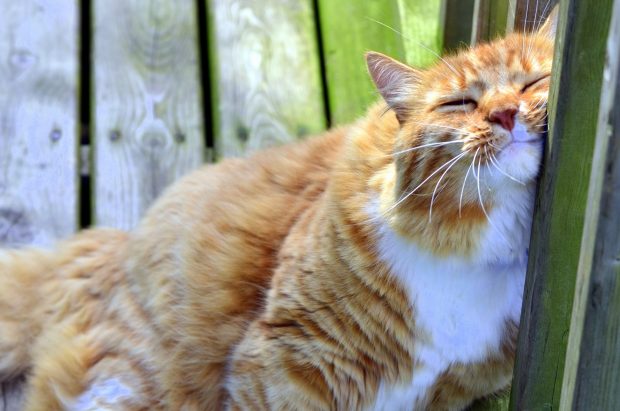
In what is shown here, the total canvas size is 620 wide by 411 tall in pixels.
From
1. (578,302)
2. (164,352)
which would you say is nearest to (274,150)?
(164,352)

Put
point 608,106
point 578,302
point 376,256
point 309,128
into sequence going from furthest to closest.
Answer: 1. point 309,128
2. point 376,256
3. point 578,302
4. point 608,106

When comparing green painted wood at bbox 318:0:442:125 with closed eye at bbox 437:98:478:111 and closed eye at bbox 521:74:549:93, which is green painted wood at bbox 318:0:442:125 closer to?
closed eye at bbox 437:98:478:111

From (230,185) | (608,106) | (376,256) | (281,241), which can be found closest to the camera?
(608,106)

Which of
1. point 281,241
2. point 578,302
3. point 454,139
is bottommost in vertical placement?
point 281,241

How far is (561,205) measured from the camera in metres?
1.78

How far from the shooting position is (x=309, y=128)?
13.1ft

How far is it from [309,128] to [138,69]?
0.89m

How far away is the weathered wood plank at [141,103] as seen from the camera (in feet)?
12.4

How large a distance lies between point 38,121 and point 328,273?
2.04 meters

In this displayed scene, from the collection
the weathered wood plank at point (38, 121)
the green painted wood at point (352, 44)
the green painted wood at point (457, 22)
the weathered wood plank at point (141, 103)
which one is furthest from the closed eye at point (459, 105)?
the weathered wood plank at point (38, 121)

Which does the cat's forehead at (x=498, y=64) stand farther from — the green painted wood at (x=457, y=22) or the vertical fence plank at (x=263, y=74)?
the vertical fence plank at (x=263, y=74)

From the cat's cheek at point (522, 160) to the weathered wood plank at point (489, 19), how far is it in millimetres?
1077

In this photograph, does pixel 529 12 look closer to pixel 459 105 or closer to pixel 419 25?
pixel 459 105

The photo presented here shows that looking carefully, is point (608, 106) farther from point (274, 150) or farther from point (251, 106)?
point (251, 106)
